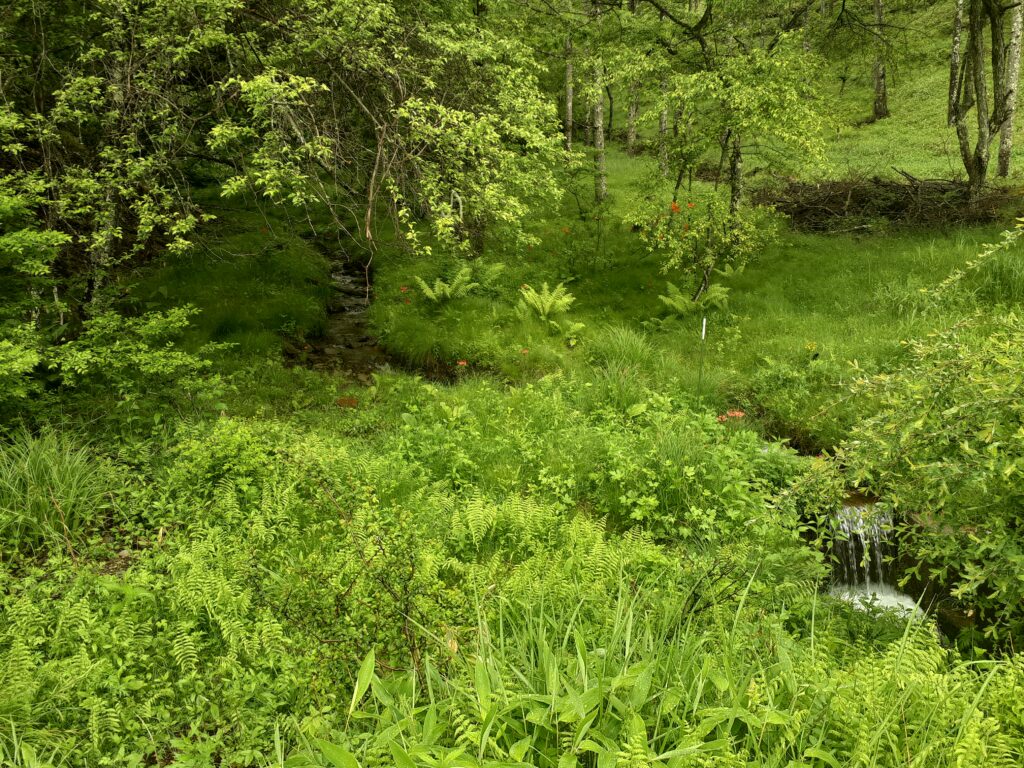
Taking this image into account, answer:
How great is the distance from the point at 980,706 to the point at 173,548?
5063 mm

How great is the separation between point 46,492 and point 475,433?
3.87 metres

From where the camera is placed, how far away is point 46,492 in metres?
4.90

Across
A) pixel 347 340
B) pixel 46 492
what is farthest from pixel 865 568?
pixel 347 340

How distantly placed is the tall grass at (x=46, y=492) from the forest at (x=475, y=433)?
40mm

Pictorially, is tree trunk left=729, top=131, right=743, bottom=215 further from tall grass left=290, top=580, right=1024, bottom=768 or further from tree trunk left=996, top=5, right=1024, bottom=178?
tall grass left=290, top=580, right=1024, bottom=768

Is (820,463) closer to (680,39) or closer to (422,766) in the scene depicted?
(422,766)

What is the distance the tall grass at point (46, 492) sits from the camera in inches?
183

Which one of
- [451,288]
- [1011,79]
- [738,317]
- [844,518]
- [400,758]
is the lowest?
[844,518]

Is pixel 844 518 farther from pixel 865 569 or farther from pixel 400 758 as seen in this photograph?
pixel 400 758

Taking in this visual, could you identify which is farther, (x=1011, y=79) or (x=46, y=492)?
(x=1011, y=79)

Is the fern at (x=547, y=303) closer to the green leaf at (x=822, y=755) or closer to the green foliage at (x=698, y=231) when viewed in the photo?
the green foliage at (x=698, y=231)

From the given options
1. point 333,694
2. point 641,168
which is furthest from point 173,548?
point 641,168

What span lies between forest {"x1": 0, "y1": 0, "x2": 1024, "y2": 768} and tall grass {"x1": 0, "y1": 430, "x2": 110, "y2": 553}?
40mm

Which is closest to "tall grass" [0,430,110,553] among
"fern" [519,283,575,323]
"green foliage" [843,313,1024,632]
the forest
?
the forest
